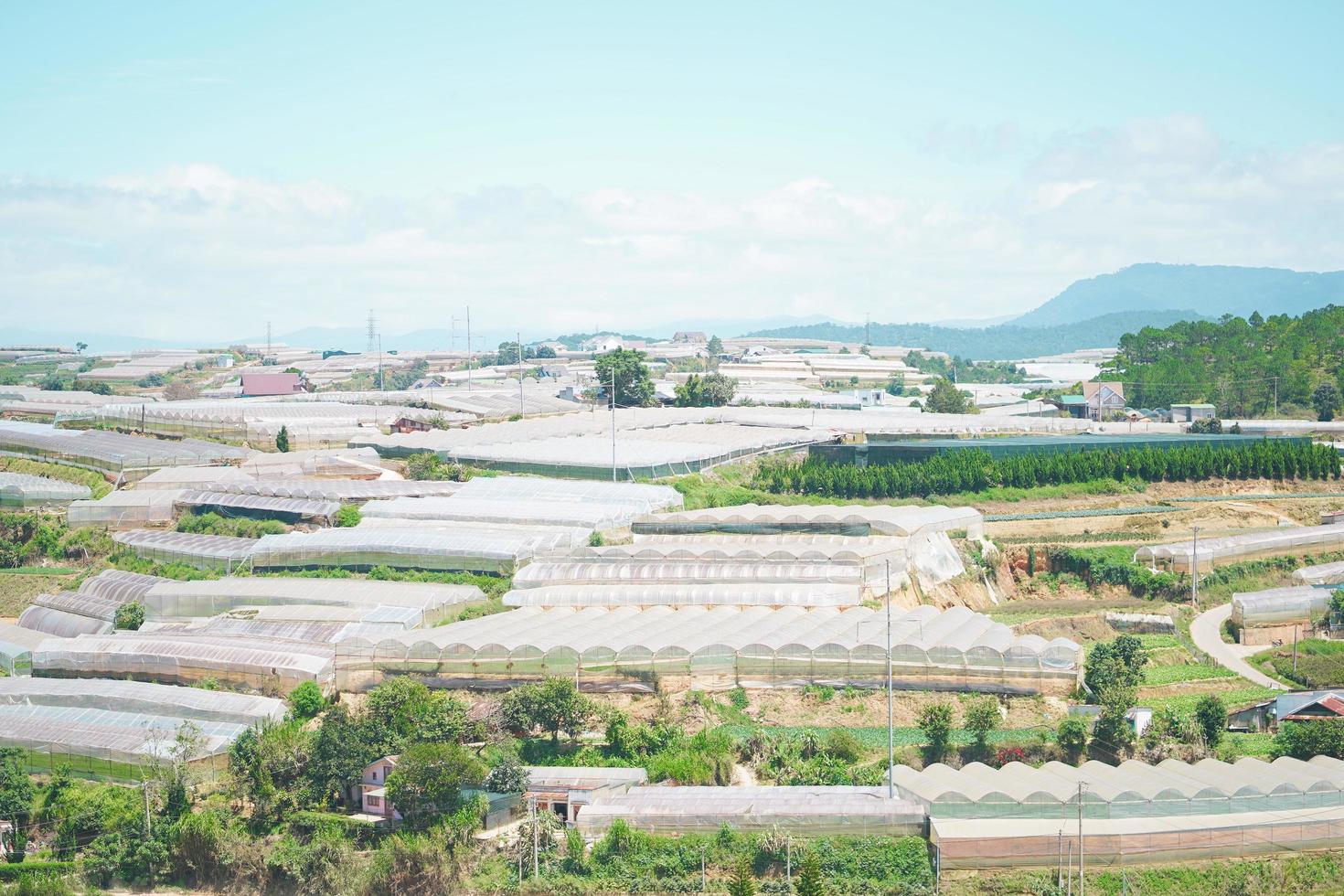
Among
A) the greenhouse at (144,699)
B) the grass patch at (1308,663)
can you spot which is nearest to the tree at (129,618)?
the greenhouse at (144,699)

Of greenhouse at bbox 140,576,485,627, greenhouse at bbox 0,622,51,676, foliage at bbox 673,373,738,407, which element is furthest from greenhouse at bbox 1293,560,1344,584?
foliage at bbox 673,373,738,407

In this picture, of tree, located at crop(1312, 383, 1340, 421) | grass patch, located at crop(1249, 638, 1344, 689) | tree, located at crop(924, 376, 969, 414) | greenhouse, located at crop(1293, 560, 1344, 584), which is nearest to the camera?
grass patch, located at crop(1249, 638, 1344, 689)

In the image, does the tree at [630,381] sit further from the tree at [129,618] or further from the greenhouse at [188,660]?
the greenhouse at [188,660]

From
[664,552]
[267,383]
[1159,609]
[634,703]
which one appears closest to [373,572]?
[664,552]

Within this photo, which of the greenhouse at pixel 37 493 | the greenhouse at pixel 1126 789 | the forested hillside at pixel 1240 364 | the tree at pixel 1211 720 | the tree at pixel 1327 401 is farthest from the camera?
the forested hillside at pixel 1240 364

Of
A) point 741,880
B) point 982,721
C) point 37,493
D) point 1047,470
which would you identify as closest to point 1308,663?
point 982,721

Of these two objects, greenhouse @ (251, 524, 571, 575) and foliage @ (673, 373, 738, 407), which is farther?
foliage @ (673, 373, 738, 407)

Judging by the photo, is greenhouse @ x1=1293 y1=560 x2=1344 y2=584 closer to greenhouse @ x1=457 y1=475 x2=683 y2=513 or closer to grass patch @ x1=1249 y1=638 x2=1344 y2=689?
grass patch @ x1=1249 y1=638 x2=1344 y2=689
